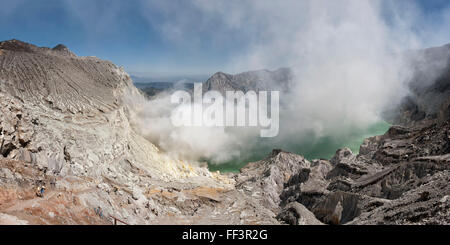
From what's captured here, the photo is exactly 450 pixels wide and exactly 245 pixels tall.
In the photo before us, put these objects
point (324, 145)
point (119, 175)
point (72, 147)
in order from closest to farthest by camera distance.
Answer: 1. point (72, 147)
2. point (119, 175)
3. point (324, 145)

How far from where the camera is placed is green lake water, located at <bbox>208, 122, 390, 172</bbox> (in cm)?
8306

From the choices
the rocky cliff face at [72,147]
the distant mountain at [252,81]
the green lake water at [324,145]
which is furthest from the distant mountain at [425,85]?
the rocky cliff face at [72,147]

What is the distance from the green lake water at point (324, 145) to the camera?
8306cm

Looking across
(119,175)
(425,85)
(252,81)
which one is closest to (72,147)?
(119,175)

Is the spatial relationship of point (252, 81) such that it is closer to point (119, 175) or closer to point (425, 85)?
point (425, 85)

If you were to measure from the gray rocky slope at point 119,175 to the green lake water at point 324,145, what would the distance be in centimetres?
4125

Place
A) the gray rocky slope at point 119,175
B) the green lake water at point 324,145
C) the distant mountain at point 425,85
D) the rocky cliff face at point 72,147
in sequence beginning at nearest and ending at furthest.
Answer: the rocky cliff face at point 72,147 → the gray rocky slope at point 119,175 → the green lake water at point 324,145 → the distant mountain at point 425,85

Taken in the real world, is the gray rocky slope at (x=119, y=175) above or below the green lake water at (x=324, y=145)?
below

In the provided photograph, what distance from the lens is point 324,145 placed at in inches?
3647

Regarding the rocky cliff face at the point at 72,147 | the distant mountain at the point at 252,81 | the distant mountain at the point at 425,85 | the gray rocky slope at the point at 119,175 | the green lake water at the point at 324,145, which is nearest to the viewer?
the rocky cliff face at the point at 72,147

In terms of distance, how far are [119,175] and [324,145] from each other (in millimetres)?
79250

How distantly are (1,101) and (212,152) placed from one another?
55386mm

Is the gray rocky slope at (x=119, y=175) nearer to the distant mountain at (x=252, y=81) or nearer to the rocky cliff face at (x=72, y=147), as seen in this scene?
the rocky cliff face at (x=72, y=147)

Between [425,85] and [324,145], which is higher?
[425,85]
